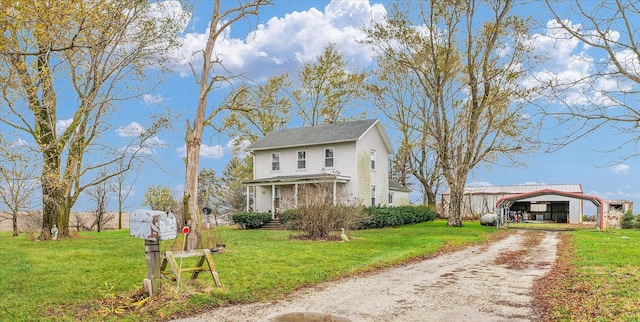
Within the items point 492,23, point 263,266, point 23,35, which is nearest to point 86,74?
point 23,35

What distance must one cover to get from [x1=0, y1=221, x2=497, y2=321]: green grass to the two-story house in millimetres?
13939

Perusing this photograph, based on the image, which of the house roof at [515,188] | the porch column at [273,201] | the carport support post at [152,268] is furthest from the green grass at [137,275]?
the house roof at [515,188]

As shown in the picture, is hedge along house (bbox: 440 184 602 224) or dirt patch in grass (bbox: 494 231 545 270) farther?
hedge along house (bbox: 440 184 602 224)

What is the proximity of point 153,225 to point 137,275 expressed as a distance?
294 centimetres

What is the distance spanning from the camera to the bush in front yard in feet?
90.7

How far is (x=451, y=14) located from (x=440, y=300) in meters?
22.4

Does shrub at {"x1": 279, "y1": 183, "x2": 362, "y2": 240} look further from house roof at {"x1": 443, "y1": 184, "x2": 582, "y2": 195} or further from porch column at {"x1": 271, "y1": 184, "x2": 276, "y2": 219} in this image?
house roof at {"x1": 443, "y1": 184, "x2": 582, "y2": 195}

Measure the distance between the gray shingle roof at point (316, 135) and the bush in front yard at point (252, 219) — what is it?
5.22 metres

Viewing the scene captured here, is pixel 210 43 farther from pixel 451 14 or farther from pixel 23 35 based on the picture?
pixel 451 14

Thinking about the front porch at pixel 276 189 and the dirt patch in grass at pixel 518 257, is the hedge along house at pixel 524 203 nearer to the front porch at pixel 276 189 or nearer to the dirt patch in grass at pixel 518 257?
the front porch at pixel 276 189

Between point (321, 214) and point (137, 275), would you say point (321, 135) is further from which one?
point (137, 275)

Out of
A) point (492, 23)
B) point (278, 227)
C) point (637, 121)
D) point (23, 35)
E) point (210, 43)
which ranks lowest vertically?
point (278, 227)

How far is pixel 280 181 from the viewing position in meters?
29.1

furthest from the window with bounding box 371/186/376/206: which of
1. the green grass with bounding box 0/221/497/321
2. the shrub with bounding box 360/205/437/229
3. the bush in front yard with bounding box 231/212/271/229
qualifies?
the green grass with bounding box 0/221/497/321
